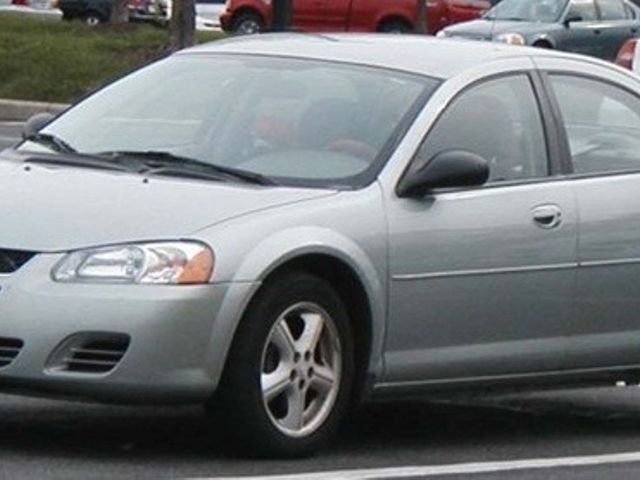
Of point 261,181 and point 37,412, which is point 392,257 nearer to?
point 261,181

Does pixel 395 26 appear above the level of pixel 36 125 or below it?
below

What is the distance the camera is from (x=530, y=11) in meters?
35.3

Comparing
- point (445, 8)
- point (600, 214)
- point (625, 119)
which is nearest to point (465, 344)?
point (600, 214)

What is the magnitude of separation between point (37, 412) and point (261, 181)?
1.33 metres

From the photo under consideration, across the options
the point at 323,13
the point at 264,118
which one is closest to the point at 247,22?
the point at 323,13

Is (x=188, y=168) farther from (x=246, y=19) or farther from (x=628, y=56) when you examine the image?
(x=246, y=19)

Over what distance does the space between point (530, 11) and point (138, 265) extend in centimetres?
2830

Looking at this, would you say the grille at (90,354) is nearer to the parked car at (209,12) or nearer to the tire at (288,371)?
the tire at (288,371)

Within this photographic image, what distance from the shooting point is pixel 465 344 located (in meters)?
8.42

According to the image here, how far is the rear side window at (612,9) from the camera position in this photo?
36375 mm

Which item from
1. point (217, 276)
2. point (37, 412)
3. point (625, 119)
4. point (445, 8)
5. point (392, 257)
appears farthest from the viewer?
point (445, 8)

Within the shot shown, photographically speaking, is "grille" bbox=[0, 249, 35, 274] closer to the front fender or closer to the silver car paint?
the silver car paint

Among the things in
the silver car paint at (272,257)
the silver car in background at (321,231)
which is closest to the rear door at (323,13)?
the silver car in background at (321,231)

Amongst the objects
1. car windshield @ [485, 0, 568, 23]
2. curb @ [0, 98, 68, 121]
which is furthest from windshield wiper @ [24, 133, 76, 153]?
car windshield @ [485, 0, 568, 23]
